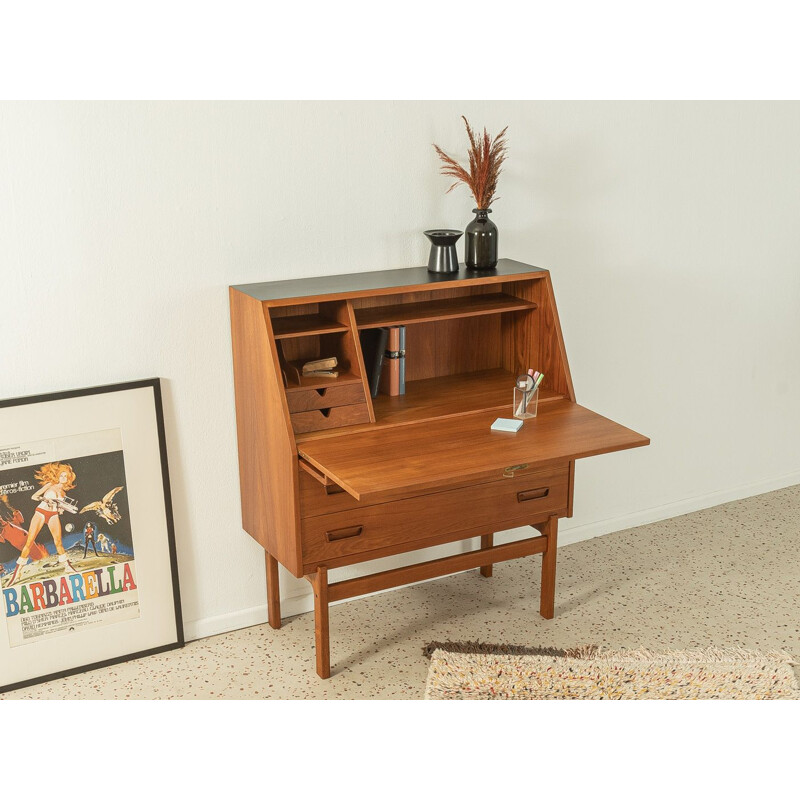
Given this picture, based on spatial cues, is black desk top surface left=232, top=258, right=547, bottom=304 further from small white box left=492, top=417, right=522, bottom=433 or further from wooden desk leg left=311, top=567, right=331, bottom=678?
wooden desk leg left=311, top=567, right=331, bottom=678

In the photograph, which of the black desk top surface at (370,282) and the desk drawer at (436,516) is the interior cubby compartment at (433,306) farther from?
the desk drawer at (436,516)

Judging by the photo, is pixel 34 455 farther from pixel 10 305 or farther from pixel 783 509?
pixel 783 509

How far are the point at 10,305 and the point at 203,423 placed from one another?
0.70m

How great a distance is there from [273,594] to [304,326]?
0.94 m

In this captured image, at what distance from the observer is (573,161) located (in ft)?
11.7

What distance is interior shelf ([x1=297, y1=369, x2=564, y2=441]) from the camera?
3.12 m

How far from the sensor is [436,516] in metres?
3.15

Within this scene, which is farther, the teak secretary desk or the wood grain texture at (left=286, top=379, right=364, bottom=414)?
the wood grain texture at (left=286, top=379, right=364, bottom=414)

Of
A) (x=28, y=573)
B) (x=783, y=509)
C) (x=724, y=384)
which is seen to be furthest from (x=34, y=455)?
(x=783, y=509)

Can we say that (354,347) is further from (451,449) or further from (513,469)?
(513,469)

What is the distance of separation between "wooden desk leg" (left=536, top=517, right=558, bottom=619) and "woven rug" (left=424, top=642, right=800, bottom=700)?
0.24m

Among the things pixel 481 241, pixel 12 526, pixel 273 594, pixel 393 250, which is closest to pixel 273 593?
pixel 273 594

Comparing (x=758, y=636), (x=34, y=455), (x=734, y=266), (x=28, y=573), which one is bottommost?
(x=758, y=636)

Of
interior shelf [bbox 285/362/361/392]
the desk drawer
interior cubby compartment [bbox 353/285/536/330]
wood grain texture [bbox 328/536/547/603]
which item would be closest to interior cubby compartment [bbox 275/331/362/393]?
interior shelf [bbox 285/362/361/392]
